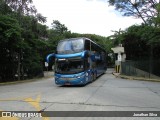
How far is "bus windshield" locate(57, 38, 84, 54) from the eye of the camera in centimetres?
2167

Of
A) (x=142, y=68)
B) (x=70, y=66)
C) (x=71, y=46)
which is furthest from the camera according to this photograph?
(x=142, y=68)

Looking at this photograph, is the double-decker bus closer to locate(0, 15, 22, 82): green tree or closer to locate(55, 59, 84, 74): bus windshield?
locate(55, 59, 84, 74): bus windshield

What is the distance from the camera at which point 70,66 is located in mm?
21297

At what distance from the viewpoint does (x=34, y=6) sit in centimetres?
3375

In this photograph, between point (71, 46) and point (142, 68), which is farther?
point (142, 68)

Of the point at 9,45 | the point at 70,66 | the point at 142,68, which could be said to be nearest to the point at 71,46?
the point at 70,66

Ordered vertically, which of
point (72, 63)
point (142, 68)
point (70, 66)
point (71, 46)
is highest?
point (71, 46)

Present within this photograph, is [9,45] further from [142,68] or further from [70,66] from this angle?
[142,68]

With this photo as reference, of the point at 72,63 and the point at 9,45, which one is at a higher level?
the point at 9,45

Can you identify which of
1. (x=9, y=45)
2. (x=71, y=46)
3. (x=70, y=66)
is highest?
(x=9, y=45)

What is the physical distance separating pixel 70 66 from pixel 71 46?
1.72 m

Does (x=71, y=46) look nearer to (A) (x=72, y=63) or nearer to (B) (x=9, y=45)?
(A) (x=72, y=63)

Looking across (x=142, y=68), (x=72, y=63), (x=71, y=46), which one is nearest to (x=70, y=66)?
(x=72, y=63)

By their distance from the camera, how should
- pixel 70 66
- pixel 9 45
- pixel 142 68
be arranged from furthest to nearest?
pixel 142 68
pixel 9 45
pixel 70 66
